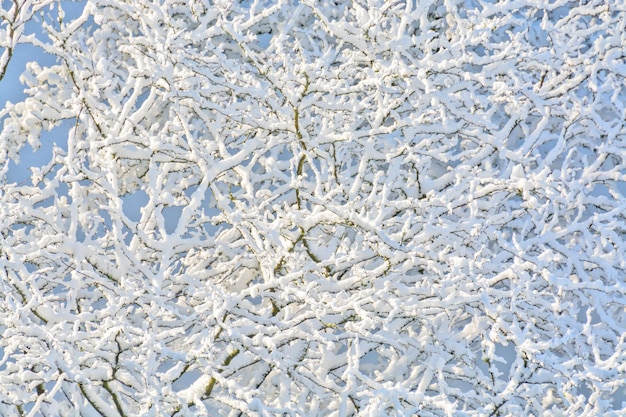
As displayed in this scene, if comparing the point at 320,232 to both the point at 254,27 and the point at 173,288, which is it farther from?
the point at 254,27

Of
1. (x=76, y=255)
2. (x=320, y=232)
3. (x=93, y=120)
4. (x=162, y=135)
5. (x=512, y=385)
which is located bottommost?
(x=512, y=385)

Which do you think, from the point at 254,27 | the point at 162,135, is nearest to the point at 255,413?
the point at 162,135

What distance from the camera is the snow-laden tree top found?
4.14 metres

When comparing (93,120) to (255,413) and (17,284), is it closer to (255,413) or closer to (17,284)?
(17,284)

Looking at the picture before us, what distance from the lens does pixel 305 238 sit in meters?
4.80

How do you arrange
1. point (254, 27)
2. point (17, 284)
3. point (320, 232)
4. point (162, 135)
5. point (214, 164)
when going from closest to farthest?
point (17, 284) < point (214, 164) < point (162, 135) < point (320, 232) < point (254, 27)

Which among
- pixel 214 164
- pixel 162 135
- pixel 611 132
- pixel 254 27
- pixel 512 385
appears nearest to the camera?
pixel 512 385

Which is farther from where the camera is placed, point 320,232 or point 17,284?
point 320,232

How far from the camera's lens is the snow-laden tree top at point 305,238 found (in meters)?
4.14

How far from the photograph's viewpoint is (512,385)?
3758 millimetres

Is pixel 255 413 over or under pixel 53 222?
under

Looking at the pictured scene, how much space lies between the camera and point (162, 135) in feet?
17.3

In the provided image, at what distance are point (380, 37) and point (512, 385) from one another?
9.09 ft

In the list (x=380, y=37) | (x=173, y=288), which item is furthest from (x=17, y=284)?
(x=380, y=37)
